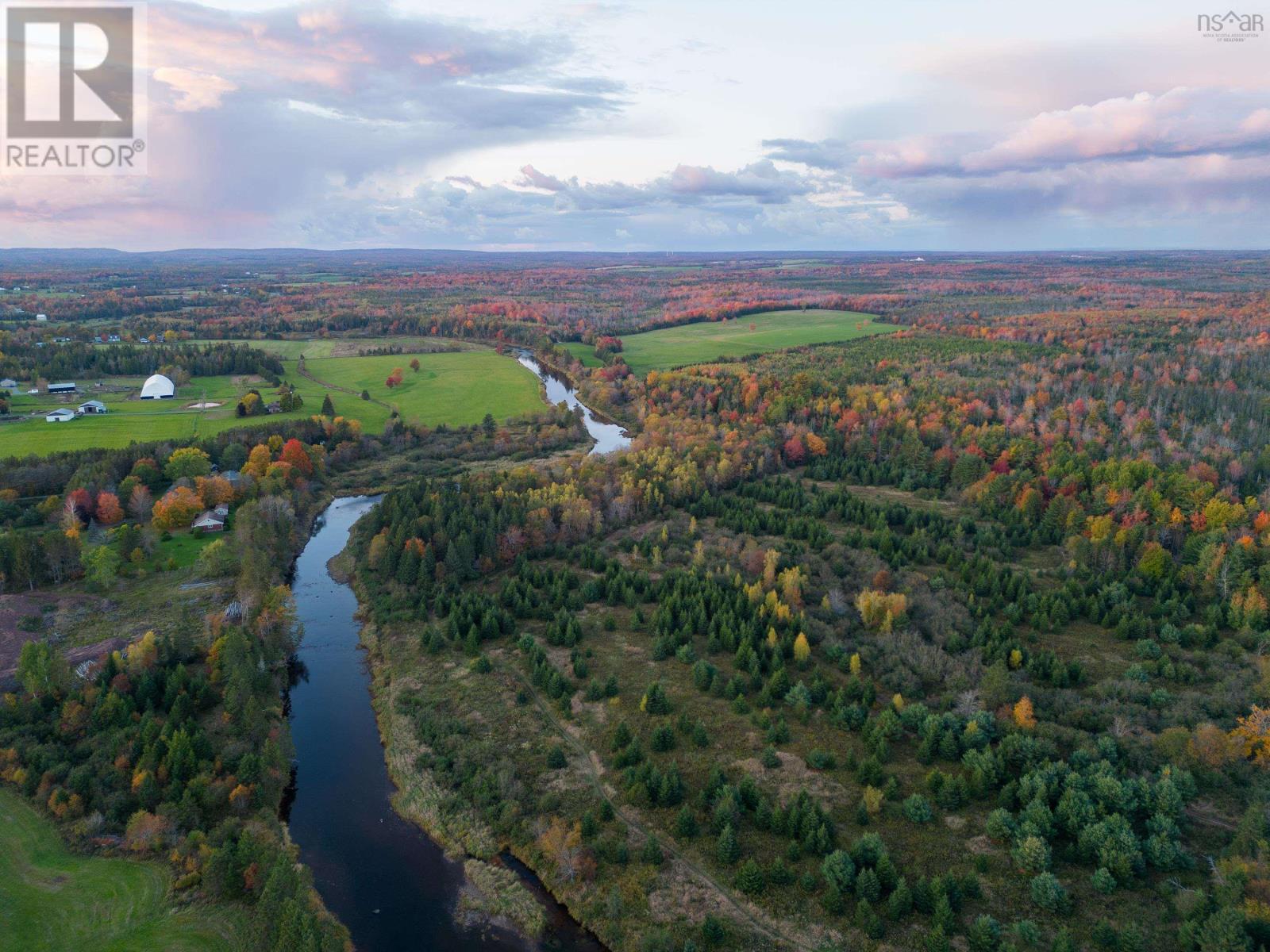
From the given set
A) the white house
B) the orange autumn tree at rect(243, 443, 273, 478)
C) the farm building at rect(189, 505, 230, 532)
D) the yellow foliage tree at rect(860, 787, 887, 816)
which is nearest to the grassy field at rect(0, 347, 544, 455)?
the orange autumn tree at rect(243, 443, 273, 478)

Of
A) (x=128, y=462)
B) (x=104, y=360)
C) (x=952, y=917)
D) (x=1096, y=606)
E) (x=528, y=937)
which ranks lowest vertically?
(x=528, y=937)

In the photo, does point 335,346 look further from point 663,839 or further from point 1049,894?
point 1049,894

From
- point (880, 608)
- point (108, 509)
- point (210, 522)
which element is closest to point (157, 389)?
point (108, 509)

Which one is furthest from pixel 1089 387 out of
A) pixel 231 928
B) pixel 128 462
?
pixel 128 462

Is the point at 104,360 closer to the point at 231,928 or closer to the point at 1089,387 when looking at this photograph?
the point at 231,928

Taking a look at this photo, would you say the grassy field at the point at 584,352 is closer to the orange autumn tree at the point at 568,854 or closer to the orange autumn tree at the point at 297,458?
the orange autumn tree at the point at 297,458

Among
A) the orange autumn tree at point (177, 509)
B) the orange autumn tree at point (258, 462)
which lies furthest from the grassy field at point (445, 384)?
the orange autumn tree at point (177, 509)
